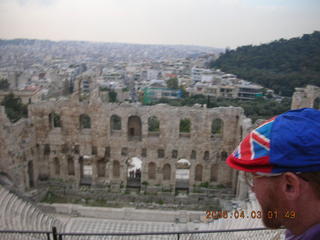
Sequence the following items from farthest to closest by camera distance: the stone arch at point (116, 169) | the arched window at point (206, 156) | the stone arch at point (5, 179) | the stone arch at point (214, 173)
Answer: the stone arch at point (116, 169) < the stone arch at point (214, 173) < the arched window at point (206, 156) < the stone arch at point (5, 179)

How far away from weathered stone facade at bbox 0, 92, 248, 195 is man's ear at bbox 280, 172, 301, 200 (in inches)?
675

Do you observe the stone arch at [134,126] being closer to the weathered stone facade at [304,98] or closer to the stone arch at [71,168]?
the stone arch at [71,168]

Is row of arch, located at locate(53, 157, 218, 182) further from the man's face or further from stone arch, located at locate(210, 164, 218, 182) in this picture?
the man's face

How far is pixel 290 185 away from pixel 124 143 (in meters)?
18.3

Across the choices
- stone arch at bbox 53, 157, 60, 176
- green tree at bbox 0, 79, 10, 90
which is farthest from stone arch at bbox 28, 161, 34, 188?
green tree at bbox 0, 79, 10, 90

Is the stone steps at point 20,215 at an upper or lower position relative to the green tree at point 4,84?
lower

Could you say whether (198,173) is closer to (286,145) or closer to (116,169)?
(116,169)

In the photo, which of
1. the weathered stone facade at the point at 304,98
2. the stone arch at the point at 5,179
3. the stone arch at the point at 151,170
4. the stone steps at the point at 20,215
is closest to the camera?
the stone steps at the point at 20,215

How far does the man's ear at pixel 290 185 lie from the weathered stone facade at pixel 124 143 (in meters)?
17.1

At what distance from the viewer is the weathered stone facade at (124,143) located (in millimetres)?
19266

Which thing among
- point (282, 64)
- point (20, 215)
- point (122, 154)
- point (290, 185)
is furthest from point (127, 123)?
point (282, 64)

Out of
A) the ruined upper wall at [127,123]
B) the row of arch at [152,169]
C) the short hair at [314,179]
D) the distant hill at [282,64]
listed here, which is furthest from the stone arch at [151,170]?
the distant hill at [282,64]

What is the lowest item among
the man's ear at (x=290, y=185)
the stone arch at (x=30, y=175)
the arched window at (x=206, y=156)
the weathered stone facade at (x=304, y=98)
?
the stone arch at (x=30, y=175)

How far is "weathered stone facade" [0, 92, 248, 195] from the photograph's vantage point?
63.2 ft
